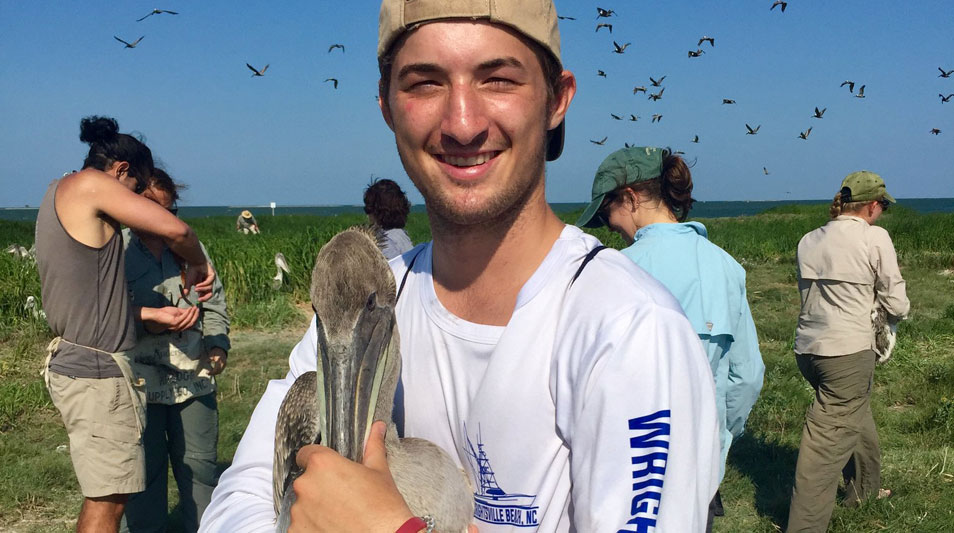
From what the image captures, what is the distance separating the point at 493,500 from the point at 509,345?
40cm

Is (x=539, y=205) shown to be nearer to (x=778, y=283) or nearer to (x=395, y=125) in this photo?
(x=395, y=125)


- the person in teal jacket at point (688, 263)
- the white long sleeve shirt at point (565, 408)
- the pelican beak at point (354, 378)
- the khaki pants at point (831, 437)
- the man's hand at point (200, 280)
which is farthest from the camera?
the khaki pants at point (831, 437)

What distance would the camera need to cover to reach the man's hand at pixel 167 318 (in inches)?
181

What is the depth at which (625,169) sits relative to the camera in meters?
4.42

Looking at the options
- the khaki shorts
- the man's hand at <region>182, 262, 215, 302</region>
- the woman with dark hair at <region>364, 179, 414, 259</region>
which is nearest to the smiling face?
the khaki shorts

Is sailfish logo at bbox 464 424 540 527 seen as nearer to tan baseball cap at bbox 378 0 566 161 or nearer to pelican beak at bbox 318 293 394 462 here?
pelican beak at bbox 318 293 394 462

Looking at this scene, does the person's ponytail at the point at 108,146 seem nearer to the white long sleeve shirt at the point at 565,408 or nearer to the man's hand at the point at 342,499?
the white long sleeve shirt at the point at 565,408

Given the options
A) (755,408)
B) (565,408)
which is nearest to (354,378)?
(565,408)

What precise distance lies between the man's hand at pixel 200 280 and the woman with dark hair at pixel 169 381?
0.24ft

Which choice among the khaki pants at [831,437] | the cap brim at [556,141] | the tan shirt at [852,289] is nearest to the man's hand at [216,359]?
the cap brim at [556,141]

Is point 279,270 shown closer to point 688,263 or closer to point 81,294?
point 81,294

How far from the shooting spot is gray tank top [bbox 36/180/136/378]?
4.02m

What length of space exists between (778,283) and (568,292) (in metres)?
18.1

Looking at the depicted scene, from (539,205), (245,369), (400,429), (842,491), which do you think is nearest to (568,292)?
(539,205)
